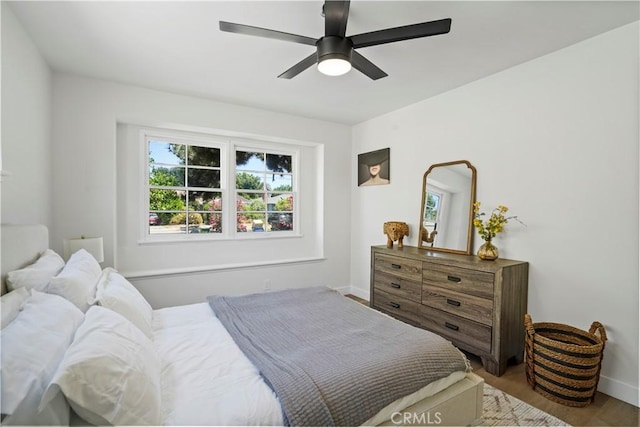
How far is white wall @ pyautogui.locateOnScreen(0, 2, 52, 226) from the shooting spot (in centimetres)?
186

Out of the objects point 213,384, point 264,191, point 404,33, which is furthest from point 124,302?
point 264,191

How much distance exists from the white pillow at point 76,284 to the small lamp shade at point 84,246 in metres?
0.84

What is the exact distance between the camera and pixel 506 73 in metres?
2.74

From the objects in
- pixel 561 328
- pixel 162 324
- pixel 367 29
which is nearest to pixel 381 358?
pixel 162 324

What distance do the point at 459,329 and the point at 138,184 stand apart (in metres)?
3.63

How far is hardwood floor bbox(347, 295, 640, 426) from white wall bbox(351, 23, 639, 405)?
0.12m

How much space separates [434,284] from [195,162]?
309cm

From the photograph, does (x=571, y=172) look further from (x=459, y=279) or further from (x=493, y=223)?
(x=459, y=279)

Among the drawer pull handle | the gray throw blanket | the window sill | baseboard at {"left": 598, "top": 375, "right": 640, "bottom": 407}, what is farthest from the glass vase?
the window sill

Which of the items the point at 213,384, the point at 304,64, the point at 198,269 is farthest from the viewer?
the point at 198,269

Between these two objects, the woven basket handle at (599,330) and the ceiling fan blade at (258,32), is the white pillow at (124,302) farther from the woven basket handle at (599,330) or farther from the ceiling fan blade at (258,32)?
the woven basket handle at (599,330)

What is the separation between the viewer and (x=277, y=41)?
7.48 ft

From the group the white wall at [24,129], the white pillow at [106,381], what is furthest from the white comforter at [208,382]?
the white wall at [24,129]

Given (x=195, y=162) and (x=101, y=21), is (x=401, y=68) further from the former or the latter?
(x=195, y=162)
